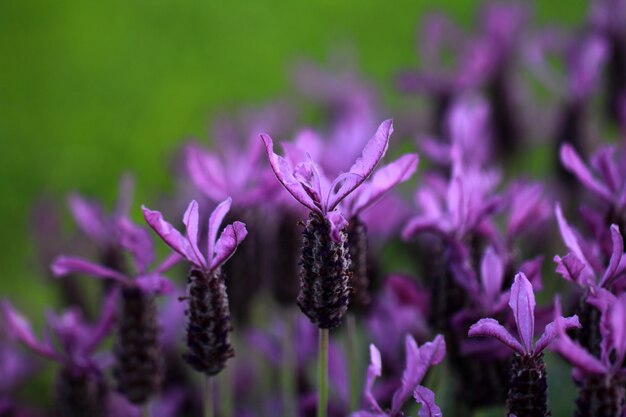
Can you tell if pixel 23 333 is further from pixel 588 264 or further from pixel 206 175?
pixel 588 264

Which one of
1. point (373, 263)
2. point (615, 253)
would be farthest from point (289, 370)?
point (615, 253)

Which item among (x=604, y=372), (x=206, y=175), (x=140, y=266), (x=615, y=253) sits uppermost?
(x=206, y=175)

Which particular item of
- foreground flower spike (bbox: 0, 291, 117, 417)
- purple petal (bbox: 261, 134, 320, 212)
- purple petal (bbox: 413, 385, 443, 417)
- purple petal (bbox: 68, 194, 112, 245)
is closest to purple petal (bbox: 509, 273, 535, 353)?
purple petal (bbox: 413, 385, 443, 417)

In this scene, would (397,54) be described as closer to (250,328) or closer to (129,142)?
(129,142)

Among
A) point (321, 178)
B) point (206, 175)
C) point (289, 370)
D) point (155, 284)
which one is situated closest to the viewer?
point (321, 178)

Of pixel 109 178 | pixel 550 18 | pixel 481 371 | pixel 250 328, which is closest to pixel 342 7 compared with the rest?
pixel 550 18

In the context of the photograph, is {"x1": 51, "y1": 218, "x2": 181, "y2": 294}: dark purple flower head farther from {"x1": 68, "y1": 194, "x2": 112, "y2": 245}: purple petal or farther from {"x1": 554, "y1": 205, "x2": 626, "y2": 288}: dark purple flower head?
{"x1": 554, "y1": 205, "x2": 626, "y2": 288}: dark purple flower head
